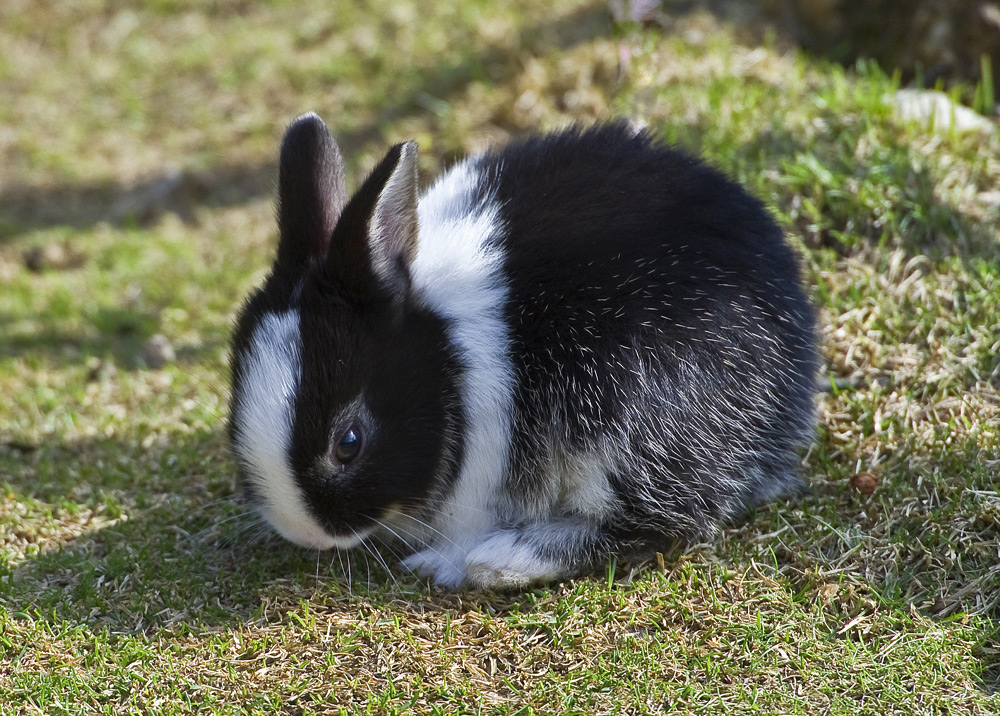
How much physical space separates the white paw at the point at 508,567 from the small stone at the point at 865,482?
42.9 inches

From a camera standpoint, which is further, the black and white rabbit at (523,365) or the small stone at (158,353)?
the small stone at (158,353)

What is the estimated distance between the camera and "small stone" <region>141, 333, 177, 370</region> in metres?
5.00

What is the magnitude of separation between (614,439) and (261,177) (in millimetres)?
3852

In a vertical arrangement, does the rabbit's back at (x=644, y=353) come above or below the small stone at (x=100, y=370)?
above

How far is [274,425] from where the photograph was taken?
126 inches

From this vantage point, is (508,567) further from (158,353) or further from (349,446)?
(158,353)

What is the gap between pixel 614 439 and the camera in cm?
345

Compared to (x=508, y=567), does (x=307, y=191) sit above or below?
above

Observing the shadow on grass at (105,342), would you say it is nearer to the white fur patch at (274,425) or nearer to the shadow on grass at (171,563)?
the shadow on grass at (171,563)

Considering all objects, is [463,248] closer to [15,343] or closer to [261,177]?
[15,343]

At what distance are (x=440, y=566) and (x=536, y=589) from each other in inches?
13.2

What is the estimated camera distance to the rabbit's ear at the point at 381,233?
3180mm

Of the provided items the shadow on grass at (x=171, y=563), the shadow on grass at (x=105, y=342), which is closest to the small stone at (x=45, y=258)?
the shadow on grass at (x=105, y=342)

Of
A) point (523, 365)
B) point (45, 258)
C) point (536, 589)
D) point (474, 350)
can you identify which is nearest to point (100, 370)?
point (45, 258)
